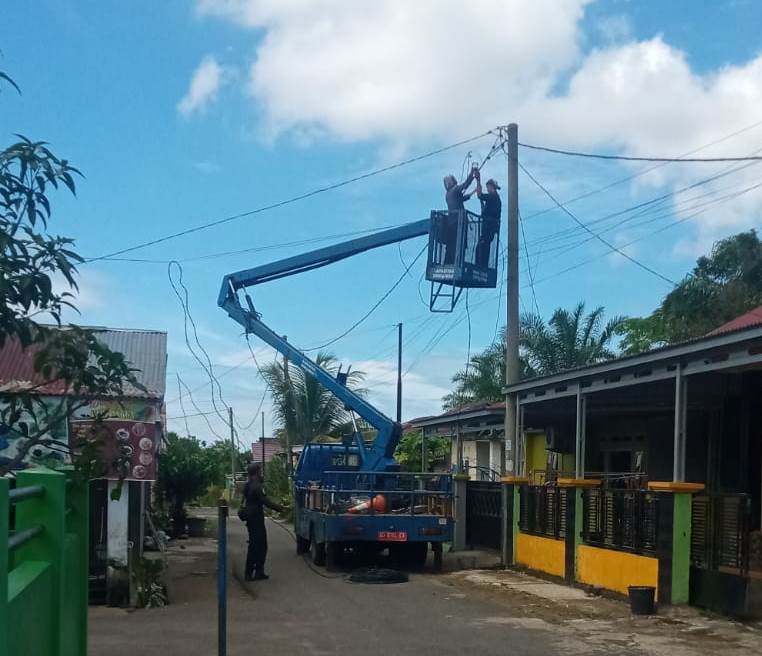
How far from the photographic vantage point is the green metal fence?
4.19m

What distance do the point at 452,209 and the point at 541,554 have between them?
7015 mm

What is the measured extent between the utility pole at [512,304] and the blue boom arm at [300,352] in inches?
73.4

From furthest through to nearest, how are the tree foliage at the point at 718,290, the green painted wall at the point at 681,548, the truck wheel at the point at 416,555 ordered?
the tree foliage at the point at 718,290, the truck wheel at the point at 416,555, the green painted wall at the point at 681,548

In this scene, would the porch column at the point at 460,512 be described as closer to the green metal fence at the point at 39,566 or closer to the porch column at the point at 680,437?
the porch column at the point at 680,437

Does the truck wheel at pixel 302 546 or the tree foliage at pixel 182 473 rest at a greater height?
Answer: the tree foliage at pixel 182 473

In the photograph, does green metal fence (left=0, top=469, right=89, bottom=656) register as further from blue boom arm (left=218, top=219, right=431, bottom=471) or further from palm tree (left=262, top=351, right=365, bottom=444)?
palm tree (left=262, top=351, right=365, bottom=444)

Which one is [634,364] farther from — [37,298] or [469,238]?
[37,298]

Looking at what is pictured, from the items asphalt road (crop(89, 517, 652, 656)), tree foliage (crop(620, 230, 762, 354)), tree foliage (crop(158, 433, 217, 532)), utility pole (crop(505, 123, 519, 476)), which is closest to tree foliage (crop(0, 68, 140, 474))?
asphalt road (crop(89, 517, 652, 656))

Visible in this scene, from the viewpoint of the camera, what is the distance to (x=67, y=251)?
5082 mm

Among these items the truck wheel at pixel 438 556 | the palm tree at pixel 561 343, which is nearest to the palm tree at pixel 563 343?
the palm tree at pixel 561 343

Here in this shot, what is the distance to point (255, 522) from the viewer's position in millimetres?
16812

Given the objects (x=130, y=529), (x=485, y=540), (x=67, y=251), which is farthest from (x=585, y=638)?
(x=485, y=540)

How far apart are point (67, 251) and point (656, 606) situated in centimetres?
989

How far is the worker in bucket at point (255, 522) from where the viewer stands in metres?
16.9
